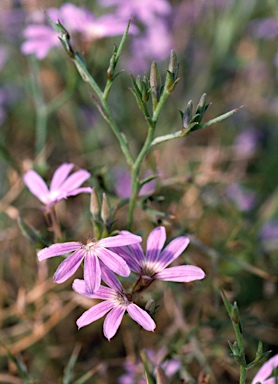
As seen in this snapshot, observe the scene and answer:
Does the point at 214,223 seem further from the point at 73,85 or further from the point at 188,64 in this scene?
the point at 188,64

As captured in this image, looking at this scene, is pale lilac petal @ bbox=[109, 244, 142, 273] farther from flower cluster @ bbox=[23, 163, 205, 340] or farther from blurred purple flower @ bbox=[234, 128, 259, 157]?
blurred purple flower @ bbox=[234, 128, 259, 157]

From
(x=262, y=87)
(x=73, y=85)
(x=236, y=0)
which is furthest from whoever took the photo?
(x=262, y=87)

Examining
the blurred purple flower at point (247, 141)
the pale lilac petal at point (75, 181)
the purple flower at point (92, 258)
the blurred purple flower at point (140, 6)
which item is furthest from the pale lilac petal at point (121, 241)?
the blurred purple flower at point (247, 141)

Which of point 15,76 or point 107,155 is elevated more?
point 15,76

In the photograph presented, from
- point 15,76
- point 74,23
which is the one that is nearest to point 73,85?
point 74,23

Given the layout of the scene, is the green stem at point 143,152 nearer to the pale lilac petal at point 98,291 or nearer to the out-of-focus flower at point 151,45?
the pale lilac petal at point 98,291

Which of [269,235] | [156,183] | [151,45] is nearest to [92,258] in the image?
[156,183]

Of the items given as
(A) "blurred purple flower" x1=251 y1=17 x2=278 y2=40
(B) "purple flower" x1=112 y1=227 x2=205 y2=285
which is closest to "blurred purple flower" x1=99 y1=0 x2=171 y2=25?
(A) "blurred purple flower" x1=251 y1=17 x2=278 y2=40
